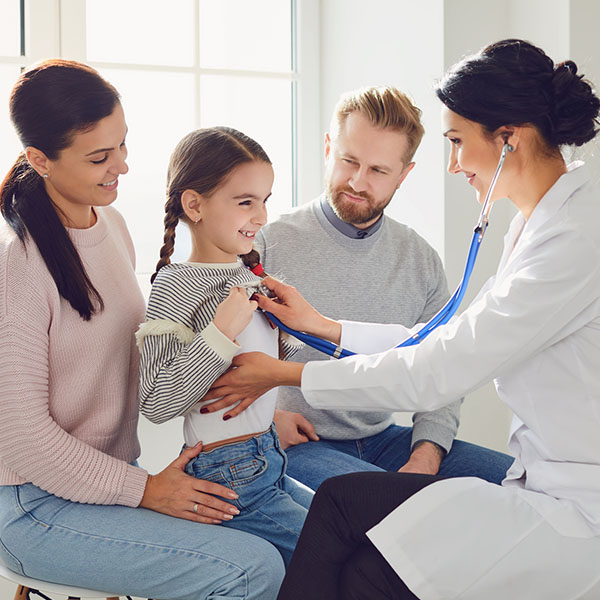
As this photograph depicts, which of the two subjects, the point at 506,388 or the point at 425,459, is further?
the point at 425,459

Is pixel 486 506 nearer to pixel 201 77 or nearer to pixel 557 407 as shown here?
pixel 557 407

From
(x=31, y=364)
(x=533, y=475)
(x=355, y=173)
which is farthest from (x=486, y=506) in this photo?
(x=355, y=173)

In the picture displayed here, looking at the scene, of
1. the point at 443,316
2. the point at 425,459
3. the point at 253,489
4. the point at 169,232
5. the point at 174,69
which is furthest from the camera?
the point at 174,69

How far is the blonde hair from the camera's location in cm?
184

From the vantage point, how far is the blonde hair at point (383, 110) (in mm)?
1845

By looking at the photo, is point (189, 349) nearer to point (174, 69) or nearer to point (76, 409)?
point (76, 409)

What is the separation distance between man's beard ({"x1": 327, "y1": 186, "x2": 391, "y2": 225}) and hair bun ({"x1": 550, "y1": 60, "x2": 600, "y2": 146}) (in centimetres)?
61

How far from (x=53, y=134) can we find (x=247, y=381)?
1.78 feet

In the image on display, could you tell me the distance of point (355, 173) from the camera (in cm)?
185

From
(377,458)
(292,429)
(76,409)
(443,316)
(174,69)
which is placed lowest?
(377,458)

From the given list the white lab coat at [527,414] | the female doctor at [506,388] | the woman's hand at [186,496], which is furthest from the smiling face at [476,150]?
the woman's hand at [186,496]

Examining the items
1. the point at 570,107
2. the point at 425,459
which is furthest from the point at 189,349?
the point at 570,107

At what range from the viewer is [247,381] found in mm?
1333

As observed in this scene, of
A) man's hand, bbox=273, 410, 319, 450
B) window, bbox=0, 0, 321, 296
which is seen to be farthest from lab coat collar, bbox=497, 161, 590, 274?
window, bbox=0, 0, 321, 296
